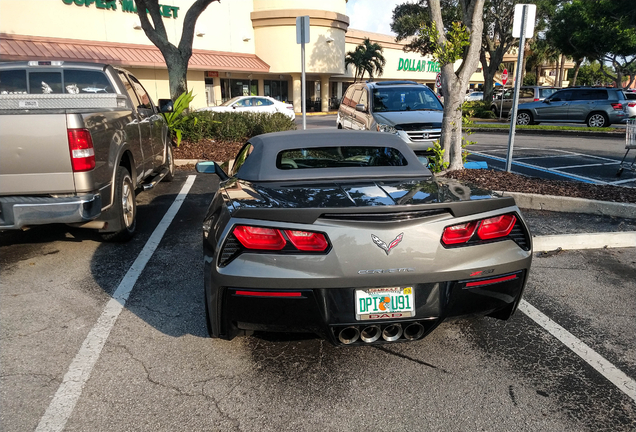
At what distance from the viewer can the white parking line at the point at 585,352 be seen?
2.98 m

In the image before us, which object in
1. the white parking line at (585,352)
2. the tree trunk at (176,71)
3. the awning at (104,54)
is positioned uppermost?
the awning at (104,54)

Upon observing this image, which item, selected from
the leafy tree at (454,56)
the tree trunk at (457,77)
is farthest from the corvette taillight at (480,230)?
the tree trunk at (457,77)

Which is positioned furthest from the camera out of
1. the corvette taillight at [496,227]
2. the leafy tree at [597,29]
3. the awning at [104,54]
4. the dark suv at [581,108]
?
the leafy tree at [597,29]

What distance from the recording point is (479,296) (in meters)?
2.98

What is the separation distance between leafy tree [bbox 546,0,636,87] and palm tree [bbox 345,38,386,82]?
14.3 metres

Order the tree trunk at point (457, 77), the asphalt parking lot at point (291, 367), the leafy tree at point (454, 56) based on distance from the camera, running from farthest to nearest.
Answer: the tree trunk at point (457, 77) < the leafy tree at point (454, 56) < the asphalt parking lot at point (291, 367)

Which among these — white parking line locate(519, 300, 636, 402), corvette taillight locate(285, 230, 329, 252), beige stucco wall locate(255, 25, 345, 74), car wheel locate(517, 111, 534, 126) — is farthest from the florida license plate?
beige stucco wall locate(255, 25, 345, 74)

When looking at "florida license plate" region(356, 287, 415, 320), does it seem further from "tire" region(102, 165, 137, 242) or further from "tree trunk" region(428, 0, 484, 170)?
"tree trunk" region(428, 0, 484, 170)

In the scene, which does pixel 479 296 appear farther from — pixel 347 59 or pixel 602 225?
pixel 347 59

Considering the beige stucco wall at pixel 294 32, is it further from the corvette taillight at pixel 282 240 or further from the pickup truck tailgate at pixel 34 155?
the corvette taillight at pixel 282 240

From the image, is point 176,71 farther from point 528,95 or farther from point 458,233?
point 528,95

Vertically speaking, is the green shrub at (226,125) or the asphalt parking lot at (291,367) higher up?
the green shrub at (226,125)

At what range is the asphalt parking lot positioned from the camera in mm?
2705

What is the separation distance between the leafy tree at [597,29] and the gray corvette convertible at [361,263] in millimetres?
33918
